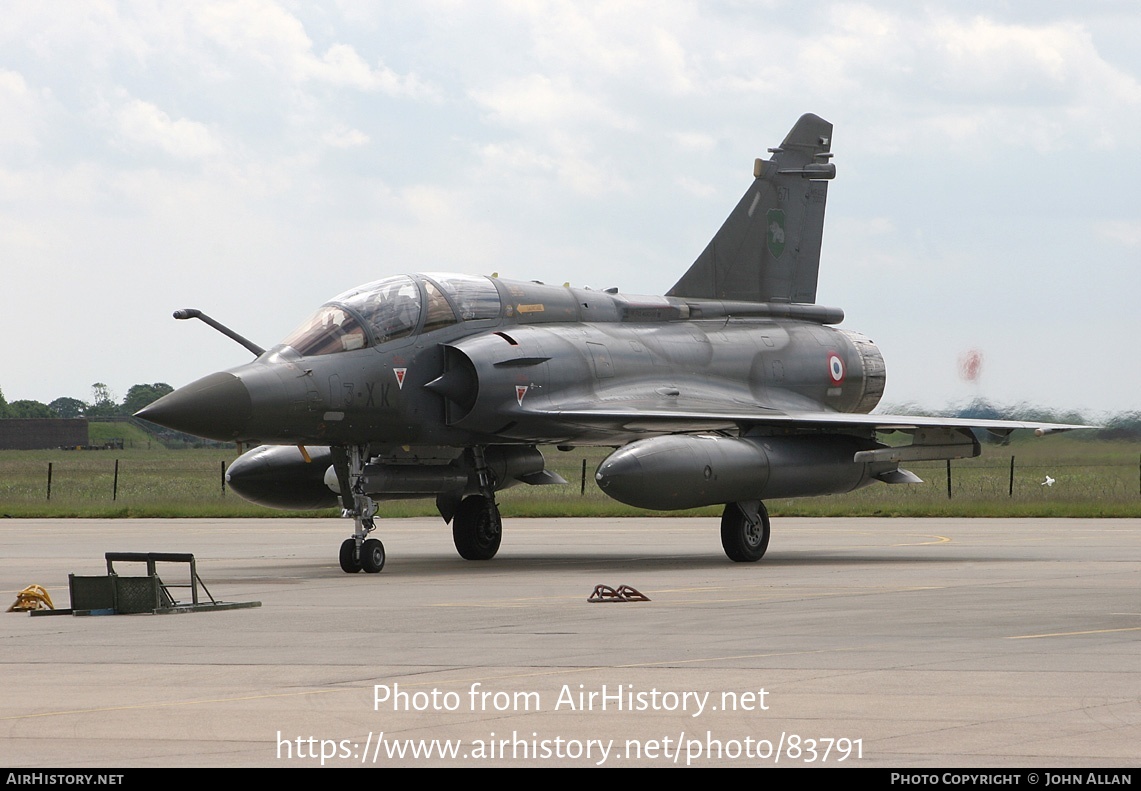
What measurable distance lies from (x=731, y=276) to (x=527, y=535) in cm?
567

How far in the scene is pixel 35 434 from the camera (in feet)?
350

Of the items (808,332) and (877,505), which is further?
(877,505)

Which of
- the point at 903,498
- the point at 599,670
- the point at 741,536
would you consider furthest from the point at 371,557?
the point at 903,498

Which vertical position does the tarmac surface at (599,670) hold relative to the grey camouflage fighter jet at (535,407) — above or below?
below

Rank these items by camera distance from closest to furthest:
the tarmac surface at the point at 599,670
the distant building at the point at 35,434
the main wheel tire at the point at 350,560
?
the tarmac surface at the point at 599,670
the main wheel tire at the point at 350,560
the distant building at the point at 35,434

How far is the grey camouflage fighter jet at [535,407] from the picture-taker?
17.5 meters

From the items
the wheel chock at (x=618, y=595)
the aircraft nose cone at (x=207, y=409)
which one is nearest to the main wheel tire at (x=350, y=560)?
the aircraft nose cone at (x=207, y=409)

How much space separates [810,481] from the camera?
19.1 m

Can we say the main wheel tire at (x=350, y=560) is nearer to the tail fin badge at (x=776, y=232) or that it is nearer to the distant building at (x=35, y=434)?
the tail fin badge at (x=776, y=232)

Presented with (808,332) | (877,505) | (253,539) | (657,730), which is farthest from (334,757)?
(877,505)

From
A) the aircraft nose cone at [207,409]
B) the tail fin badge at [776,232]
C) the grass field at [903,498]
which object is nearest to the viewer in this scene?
the aircraft nose cone at [207,409]

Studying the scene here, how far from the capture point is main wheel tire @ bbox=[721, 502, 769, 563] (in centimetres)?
1923

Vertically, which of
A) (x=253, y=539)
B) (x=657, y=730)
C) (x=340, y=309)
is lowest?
(x=253, y=539)
